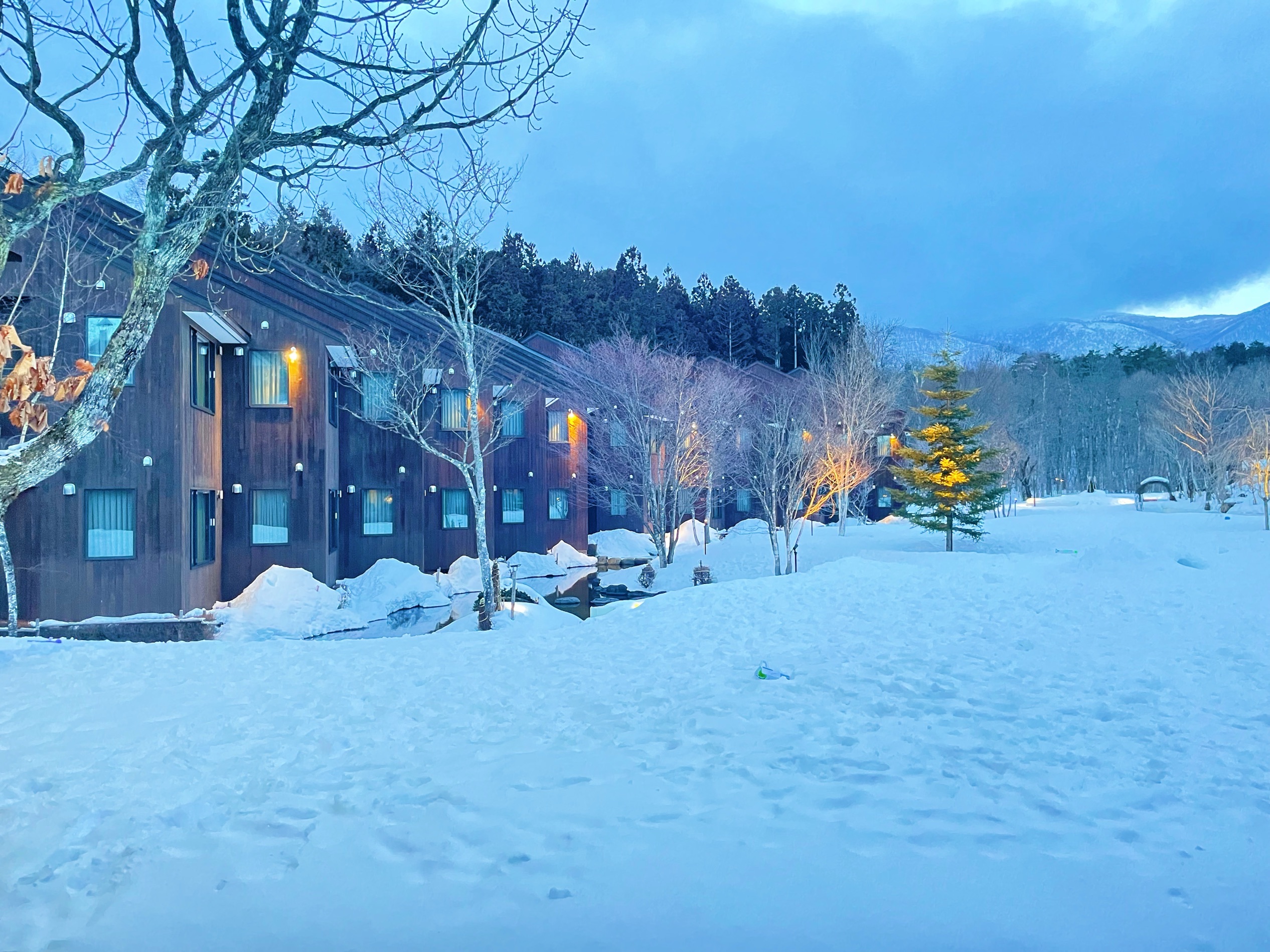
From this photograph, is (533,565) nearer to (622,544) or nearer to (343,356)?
(622,544)

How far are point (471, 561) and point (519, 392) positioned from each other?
15.9 feet

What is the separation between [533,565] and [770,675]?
52.8 ft

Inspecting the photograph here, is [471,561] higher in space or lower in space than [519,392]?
lower

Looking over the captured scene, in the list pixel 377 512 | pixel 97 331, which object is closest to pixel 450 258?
pixel 97 331

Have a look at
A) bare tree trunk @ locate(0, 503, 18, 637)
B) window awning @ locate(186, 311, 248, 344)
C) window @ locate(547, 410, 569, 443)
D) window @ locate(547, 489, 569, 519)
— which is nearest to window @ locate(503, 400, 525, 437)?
window @ locate(547, 410, 569, 443)

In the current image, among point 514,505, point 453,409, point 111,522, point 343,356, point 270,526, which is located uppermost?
point 343,356

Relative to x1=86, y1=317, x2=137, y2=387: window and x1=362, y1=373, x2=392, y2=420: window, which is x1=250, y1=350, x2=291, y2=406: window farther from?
x1=86, y1=317, x2=137, y2=387: window

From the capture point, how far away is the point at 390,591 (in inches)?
684

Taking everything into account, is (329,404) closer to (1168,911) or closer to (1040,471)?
(1168,911)

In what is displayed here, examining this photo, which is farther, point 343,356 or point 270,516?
point 343,356

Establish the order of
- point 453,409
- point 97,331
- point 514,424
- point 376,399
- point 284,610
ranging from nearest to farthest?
point 97,331, point 284,610, point 376,399, point 453,409, point 514,424

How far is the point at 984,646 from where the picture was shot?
7.54m

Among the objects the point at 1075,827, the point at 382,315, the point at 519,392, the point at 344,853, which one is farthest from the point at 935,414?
the point at 344,853

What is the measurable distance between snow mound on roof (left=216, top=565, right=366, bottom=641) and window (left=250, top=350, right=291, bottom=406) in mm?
3510
